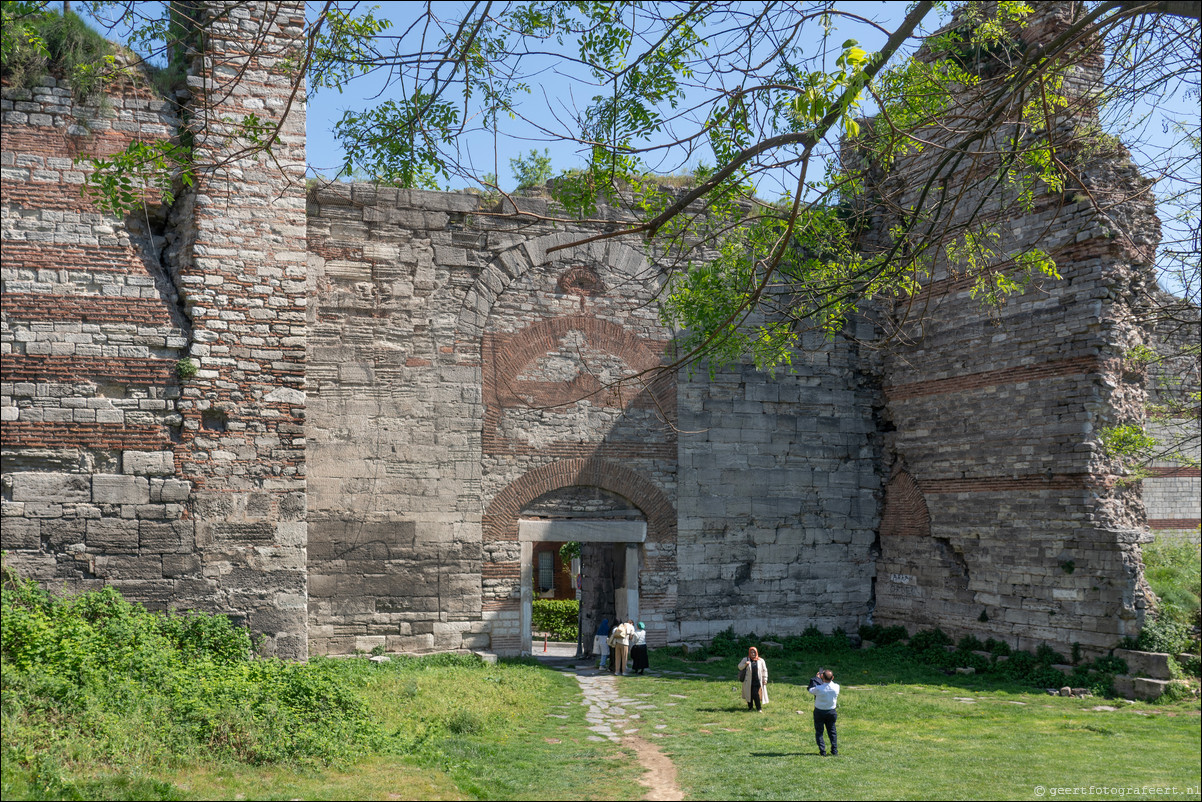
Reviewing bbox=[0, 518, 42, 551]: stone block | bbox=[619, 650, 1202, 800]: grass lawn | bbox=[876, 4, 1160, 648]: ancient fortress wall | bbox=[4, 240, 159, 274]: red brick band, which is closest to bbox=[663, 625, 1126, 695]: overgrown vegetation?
bbox=[876, 4, 1160, 648]: ancient fortress wall

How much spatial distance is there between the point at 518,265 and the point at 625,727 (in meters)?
6.25

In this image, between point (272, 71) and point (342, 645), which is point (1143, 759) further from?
point (272, 71)

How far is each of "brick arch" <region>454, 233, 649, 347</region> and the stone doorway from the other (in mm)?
2631

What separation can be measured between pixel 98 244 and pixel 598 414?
632cm

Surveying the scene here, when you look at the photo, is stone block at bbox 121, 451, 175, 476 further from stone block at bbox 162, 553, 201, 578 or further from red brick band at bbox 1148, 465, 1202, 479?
red brick band at bbox 1148, 465, 1202, 479

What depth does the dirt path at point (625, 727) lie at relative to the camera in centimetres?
654

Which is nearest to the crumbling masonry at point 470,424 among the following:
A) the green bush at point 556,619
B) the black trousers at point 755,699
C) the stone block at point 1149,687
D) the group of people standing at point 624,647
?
the group of people standing at point 624,647

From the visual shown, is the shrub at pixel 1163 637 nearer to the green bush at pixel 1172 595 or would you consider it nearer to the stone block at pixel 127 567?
the green bush at pixel 1172 595

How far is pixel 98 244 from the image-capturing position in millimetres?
8625

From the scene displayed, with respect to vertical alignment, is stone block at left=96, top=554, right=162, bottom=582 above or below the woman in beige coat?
above

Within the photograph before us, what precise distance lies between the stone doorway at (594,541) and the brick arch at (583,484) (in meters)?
0.18

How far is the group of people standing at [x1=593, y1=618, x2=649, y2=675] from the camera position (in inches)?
454

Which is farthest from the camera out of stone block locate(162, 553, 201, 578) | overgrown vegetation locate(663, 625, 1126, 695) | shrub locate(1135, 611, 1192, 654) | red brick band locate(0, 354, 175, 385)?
overgrown vegetation locate(663, 625, 1126, 695)

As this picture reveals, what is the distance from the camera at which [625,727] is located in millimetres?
8547
